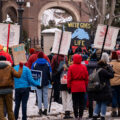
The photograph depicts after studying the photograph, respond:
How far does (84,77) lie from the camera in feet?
27.0

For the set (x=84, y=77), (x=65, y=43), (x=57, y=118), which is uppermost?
(x=65, y=43)

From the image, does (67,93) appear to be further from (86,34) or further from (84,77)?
(86,34)

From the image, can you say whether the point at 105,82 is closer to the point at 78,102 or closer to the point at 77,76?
the point at 77,76

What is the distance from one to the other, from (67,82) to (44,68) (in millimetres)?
943

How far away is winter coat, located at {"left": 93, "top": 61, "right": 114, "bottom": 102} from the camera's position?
26.0 ft

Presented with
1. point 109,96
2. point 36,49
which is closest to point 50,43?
point 36,49

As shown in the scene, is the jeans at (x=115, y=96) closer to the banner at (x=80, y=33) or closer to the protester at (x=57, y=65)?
the protester at (x=57, y=65)

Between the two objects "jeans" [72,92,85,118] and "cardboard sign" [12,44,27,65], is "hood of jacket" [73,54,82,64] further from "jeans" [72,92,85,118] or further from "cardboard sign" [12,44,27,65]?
"cardboard sign" [12,44,27,65]

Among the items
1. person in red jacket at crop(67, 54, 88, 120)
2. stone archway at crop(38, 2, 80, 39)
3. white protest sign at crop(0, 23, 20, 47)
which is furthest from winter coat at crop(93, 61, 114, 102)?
stone archway at crop(38, 2, 80, 39)

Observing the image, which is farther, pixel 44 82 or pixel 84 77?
pixel 44 82

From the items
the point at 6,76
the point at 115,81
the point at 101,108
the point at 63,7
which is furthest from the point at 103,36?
the point at 63,7

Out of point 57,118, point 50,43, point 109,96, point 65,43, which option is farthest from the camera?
point 50,43

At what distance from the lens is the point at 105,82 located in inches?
314

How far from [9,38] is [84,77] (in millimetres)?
2619
